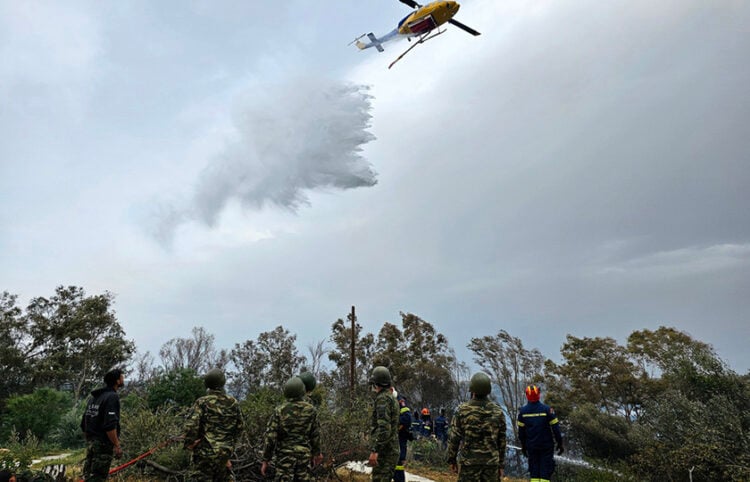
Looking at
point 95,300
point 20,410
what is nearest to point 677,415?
point 20,410

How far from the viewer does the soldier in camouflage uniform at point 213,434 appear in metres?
5.70

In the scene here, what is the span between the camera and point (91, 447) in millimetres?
6188

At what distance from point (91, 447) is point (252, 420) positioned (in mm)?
3001

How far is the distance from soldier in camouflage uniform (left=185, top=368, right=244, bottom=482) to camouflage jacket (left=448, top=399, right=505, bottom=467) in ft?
10.1

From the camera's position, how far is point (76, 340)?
36.6 metres

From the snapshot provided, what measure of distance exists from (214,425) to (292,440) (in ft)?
3.98

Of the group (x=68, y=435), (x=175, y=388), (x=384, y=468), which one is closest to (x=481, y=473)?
(x=384, y=468)

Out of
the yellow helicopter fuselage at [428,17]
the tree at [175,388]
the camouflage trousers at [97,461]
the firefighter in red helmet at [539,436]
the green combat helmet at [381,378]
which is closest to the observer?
the camouflage trousers at [97,461]

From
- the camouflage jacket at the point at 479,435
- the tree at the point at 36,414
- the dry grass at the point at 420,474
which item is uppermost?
the camouflage jacket at the point at 479,435

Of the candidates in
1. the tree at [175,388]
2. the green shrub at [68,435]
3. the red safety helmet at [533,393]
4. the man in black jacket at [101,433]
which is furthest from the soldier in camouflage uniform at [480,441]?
the green shrub at [68,435]

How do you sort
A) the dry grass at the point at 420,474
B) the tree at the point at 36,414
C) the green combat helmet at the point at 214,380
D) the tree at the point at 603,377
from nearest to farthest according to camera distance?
1. the green combat helmet at the point at 214,380
2. the dry grass at the point at 420,474
3. the tree at the point at 36,414
4. the tree at the point at 603,377

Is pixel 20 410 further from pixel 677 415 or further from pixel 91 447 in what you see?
pixel 677 415

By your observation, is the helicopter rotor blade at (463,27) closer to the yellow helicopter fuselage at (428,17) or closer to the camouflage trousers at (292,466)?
the yellow helicopter fuselage at (428,17)

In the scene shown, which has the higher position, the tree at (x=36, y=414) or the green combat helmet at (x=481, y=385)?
the green combat helmet at (x=481, y=385)
